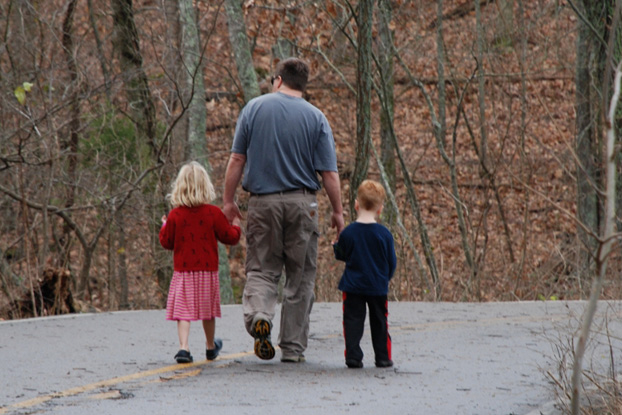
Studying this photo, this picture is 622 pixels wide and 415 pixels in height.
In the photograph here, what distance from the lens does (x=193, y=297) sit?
25.3 feet

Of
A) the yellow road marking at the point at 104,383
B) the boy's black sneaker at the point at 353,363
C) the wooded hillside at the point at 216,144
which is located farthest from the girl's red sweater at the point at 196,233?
the wooded hillside at the point at 216,144

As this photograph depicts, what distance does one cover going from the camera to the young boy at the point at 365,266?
7.41 meters

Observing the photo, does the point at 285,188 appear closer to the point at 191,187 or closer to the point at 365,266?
the point at 191,187

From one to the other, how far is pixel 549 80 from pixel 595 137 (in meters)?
9.62

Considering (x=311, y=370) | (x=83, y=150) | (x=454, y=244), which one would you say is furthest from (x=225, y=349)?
(x=454, y=244)

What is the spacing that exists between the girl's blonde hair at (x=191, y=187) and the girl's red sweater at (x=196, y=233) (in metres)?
0.09

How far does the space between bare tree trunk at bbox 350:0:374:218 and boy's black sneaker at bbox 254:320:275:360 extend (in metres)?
8.56

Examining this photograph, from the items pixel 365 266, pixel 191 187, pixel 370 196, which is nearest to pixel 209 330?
pixel 191 187

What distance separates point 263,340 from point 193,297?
816 mm

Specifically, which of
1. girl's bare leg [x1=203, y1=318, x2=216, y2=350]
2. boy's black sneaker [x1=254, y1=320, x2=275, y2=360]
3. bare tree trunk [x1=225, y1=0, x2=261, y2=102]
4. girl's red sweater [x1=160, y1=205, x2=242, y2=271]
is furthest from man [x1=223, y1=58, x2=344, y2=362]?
bare tree trunk [x1=225, y1=0, x2=261, y2=102]

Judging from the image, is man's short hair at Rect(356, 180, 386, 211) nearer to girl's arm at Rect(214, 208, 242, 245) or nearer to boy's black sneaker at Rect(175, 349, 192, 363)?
girl's arm at Rect(214, 208, 242, 245)

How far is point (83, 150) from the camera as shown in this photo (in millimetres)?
16672

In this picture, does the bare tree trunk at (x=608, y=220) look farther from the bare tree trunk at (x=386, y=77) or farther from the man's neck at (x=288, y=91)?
the bare tree trunk at (x=386, y=77)

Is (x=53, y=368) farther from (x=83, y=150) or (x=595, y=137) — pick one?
(x=595, y=137)
